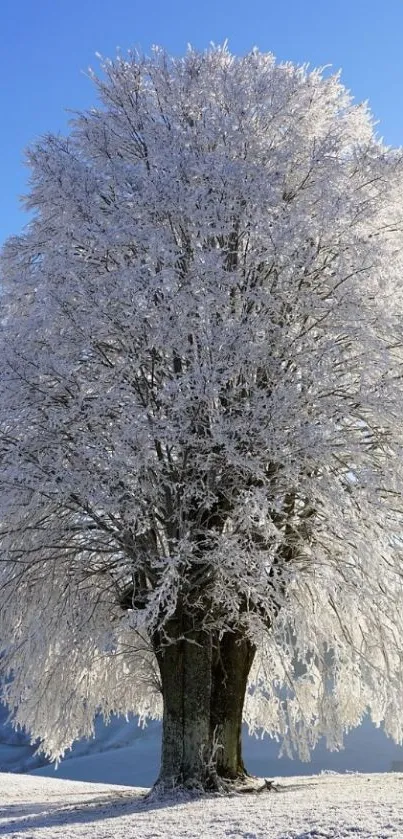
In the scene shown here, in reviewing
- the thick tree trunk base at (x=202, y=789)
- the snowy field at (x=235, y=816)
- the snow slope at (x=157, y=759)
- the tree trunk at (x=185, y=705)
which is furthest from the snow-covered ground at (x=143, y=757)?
the tree trunk at (x=185, y=705)

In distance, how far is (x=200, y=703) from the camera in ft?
37.8

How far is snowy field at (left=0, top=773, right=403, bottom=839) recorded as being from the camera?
749 cm

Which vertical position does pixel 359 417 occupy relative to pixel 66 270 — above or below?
below

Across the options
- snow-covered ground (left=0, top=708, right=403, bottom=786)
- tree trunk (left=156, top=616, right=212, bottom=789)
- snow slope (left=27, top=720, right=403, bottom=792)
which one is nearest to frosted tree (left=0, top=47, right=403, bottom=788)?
tree trunk (left=156, top=616, right=212, bottom=789)

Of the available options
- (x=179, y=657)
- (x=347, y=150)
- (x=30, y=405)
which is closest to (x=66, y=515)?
(x=30, y=405)

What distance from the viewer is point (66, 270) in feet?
36.6

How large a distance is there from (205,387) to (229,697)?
197 inches

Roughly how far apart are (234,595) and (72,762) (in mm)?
30323

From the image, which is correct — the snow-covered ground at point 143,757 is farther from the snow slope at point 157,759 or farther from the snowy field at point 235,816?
the snowy field at point 235,816

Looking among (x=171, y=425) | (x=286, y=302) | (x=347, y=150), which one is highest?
(x=347, y=150)

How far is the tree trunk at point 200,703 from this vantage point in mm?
11297

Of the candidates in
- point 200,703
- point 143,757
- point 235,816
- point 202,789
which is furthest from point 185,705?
point 143,757

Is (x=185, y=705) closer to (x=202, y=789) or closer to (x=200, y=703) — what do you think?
(x=200, y=703)

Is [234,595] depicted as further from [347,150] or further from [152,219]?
[347,150]
